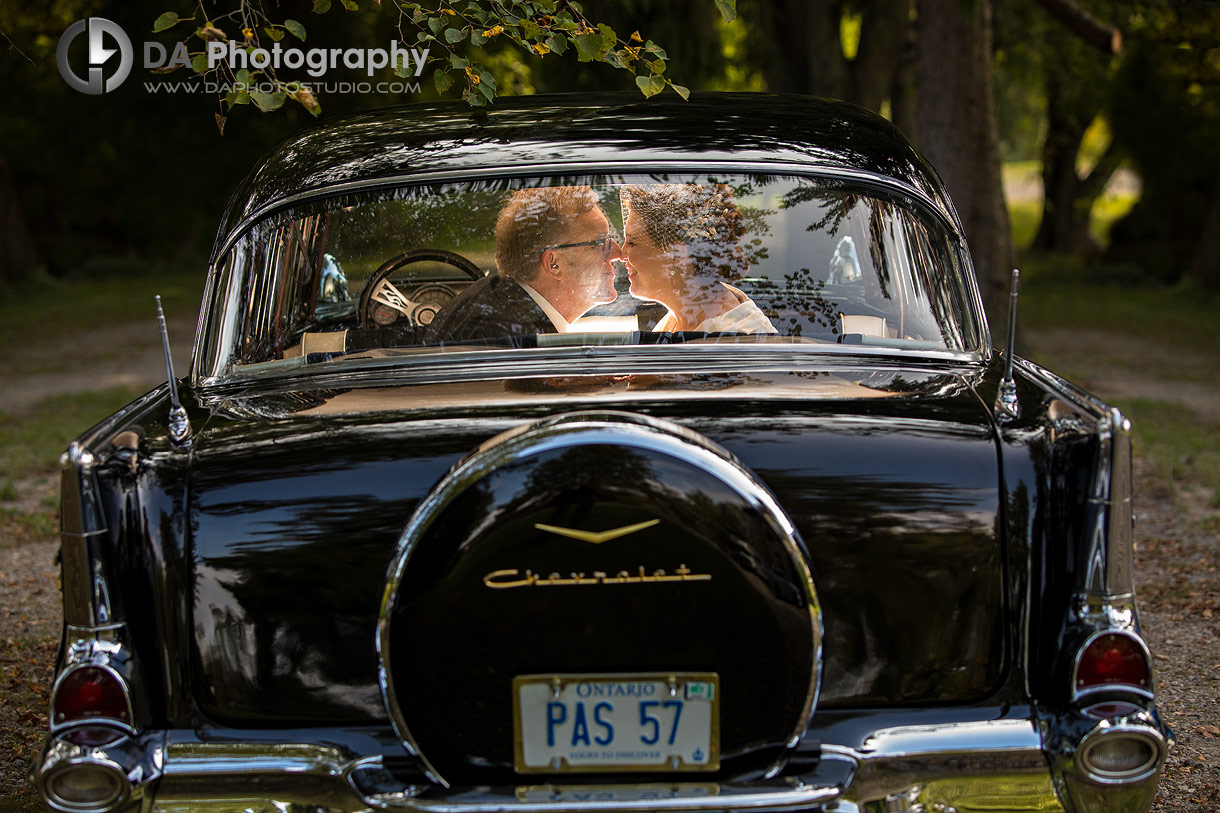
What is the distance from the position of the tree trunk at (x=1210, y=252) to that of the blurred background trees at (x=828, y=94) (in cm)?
3

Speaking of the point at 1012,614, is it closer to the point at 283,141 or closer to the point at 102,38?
the point at 283,141

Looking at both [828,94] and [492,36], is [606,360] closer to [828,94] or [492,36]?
[492,36]

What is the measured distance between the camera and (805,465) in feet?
7.66

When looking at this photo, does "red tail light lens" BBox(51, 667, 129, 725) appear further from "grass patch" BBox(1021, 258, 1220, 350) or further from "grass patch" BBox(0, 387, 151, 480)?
"grass patch" BBox(1021, 258, 1220, 350)

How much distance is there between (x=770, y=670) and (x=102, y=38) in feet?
48.8

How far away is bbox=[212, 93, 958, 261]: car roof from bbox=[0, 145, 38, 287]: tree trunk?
1861 cm

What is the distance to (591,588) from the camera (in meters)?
2.23

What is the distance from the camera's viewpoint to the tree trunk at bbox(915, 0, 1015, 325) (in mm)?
10266

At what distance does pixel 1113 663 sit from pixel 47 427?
933cm

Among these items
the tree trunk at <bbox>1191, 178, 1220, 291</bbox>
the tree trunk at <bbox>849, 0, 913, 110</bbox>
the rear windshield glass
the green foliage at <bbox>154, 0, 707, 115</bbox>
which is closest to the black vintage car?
the rear windshield glass

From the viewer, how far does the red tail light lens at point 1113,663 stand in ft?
7.69

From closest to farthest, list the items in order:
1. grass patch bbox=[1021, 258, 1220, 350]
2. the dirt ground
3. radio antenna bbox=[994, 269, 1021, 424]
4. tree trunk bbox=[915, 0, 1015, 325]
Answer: radio antenna bbox=[994, 269, 1021, 424] → the dirt ground → tree trunk bbox=[915, 0, 1015, 325] → grass patch bbox=[1021, 258, 1220, 350]

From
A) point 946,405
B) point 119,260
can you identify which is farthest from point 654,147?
point 119,260

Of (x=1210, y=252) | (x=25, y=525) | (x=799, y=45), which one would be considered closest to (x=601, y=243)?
(x=25, y=525)
